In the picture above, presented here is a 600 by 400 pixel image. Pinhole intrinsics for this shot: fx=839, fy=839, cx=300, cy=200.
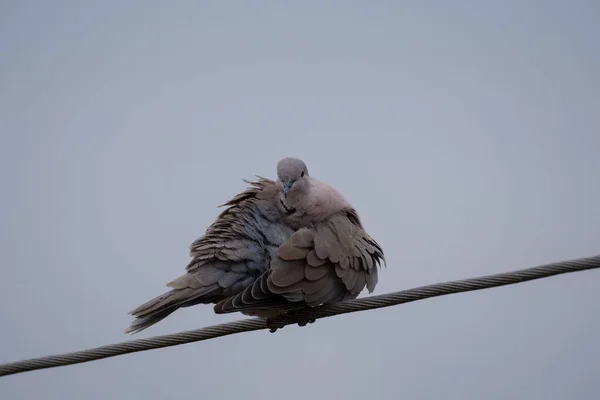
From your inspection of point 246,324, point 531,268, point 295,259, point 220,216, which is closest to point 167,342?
point 246,324

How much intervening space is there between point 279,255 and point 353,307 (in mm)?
527

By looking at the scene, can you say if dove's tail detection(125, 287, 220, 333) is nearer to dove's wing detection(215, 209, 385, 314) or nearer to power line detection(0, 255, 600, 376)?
dove's wing detection(215, 209, 385, 314)

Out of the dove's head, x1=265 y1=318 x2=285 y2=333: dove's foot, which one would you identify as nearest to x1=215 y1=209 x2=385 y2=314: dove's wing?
x1=265 y1=318 x2=285 y2=333: dove's foot

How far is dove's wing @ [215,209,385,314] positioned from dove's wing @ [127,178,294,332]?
27cm

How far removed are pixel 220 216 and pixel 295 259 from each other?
78 centimetres

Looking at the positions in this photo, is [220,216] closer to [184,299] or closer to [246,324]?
[184,299]

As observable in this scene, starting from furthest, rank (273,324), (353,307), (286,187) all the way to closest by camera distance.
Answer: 1. (286,187)
2. (273,324)
3. (353,307)

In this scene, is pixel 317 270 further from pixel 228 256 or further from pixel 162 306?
pixel 162 306

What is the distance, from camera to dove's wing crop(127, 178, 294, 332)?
4.61m

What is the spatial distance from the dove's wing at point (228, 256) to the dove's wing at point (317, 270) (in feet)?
0.87

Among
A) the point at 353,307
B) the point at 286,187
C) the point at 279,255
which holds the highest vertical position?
the point at 286,187

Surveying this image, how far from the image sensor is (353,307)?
4.25m

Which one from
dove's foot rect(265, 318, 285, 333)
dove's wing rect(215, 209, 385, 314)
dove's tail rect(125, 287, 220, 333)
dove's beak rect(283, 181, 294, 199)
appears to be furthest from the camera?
dove's beak rect(283, 181, 294, 199)

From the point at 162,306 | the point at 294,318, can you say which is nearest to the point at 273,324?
the point at 294,318
